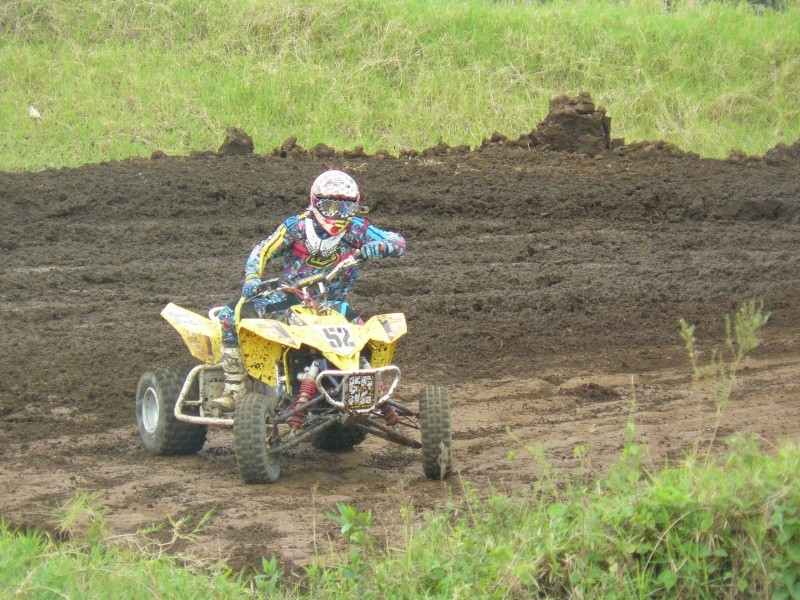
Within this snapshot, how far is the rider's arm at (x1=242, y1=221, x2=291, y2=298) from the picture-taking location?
734cm

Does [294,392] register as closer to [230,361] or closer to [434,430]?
[230,361]

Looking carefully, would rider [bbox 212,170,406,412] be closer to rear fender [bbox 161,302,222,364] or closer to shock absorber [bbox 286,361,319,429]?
rear fender [bbox 161,302,222,364]

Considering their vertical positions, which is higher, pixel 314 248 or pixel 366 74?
pixel 366 74

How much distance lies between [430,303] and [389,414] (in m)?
4.12

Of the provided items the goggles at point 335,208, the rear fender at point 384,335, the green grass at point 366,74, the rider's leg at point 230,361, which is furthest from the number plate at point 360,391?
the green grass at point 366,74

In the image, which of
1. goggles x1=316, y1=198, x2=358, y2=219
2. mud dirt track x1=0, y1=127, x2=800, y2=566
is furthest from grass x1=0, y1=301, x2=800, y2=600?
goggles x1=316, y1=198, x2=358, y2=219

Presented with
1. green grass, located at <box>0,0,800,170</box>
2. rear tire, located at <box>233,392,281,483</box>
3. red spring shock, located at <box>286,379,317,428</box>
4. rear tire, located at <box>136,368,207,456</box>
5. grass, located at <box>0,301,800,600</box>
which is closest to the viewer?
grass, located at <box>0,301,800,600</box>

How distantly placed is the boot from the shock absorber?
0.60 m

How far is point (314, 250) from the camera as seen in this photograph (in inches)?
298

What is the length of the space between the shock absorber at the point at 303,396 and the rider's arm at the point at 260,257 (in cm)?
60

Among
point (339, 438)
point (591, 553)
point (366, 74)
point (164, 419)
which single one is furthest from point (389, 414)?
point (366, 74)

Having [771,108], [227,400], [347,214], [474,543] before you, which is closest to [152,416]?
[227,400]

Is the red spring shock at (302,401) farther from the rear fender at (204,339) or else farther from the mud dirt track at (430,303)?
the rear fender at (204,339)

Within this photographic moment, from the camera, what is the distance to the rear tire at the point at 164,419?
7.71 metres
